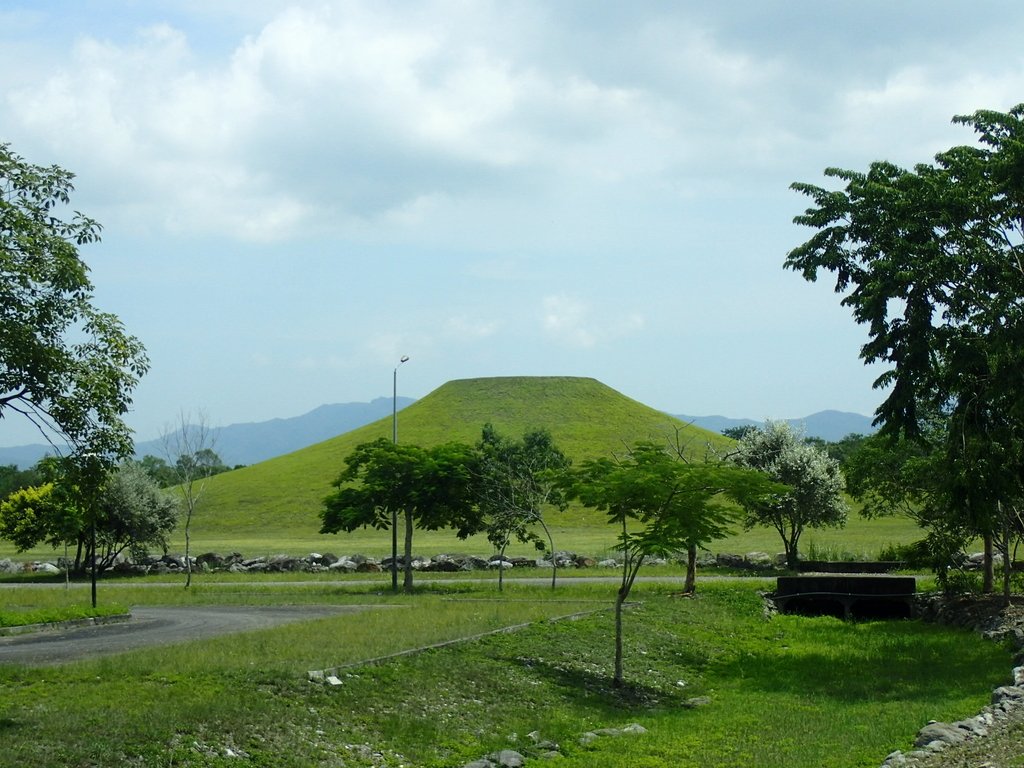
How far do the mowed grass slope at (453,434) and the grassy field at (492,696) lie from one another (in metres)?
70.2

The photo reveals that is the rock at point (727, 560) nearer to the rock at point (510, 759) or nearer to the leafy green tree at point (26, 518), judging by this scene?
the leafy green tree at point (26, 518)

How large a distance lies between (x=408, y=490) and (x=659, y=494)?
2137 centimetres

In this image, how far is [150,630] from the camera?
27.8 meters

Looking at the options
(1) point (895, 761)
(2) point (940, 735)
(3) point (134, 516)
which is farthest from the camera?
(3) point (134, 516)

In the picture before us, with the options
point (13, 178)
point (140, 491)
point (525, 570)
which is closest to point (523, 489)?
point (525, 570)

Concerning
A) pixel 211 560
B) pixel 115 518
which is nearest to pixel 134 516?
pixel 115 518

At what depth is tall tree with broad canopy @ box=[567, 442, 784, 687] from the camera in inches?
894

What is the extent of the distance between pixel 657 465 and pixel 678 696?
4.95 m

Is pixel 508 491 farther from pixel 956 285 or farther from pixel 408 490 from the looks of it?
pixel 956 285

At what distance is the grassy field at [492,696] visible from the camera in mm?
14617

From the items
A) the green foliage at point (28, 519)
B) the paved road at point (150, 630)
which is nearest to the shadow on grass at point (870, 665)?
the paved road at point (150, 630)

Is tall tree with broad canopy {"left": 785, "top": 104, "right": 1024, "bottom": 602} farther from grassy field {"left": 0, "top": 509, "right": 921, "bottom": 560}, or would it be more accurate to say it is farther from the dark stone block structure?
grassy field {"left": 0, "top": 509, "right": 921, "bottom": 560}

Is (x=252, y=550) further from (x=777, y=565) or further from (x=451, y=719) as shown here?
(x=451, y=719)

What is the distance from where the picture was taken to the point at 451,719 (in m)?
17.5
